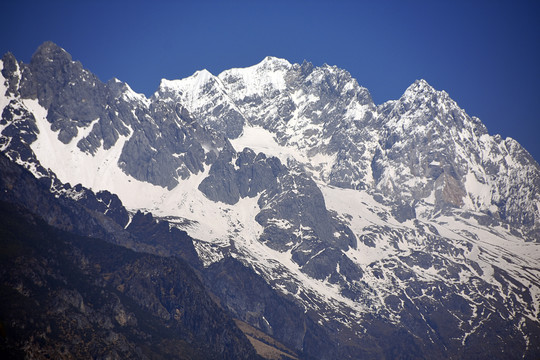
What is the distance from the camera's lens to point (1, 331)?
10281 cm
